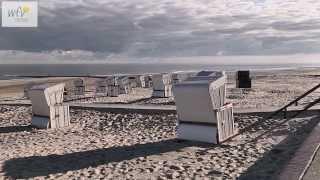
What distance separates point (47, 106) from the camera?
51.1 feet

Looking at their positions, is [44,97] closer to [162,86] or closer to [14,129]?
[14,129]

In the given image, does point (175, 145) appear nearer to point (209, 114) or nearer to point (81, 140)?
point (209, 114)

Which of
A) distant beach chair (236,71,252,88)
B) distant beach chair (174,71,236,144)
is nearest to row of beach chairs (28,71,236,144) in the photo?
distant beach chair (174,71,236,144)

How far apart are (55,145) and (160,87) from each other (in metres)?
12.2

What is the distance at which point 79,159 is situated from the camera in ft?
33.4

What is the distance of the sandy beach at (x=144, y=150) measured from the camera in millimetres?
8805

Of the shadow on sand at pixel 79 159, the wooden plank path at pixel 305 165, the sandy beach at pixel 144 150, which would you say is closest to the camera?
the wooden plank path at pixel 305 165

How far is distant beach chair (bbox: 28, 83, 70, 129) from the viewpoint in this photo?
15562 mm

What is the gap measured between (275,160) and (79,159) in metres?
4.07

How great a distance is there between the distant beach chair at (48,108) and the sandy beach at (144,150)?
42cm

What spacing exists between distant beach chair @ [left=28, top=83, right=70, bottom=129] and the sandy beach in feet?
1.38

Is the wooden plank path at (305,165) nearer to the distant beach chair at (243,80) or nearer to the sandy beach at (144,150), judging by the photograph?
the sandy beach at (144,150)

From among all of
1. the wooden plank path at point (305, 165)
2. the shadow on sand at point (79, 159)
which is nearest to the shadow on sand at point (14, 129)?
the shadow on sand at point (79, 159)

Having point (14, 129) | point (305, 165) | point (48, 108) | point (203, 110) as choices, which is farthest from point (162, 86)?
point (305, 165)
